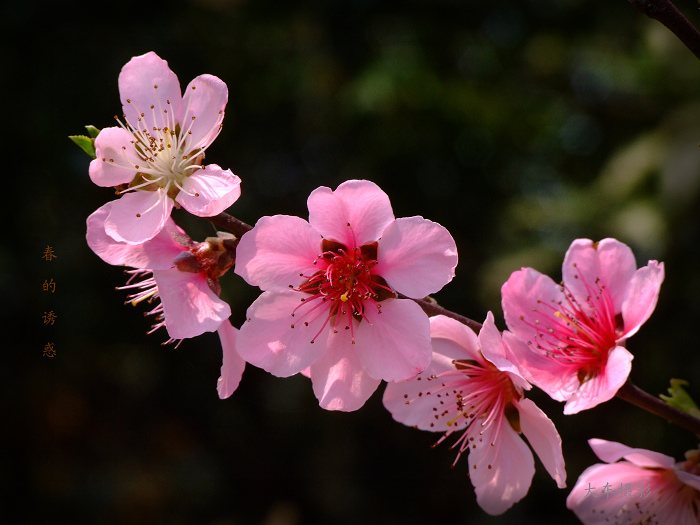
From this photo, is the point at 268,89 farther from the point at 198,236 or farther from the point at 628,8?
the point at 628,8

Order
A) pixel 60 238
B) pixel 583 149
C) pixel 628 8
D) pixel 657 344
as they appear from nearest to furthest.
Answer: pixel 60 238, pixel 657 344, pixel 628 8, pixel 583 149

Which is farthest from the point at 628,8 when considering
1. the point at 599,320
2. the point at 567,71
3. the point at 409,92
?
the point at 599,320

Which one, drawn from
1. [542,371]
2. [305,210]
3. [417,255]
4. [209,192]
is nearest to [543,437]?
[542,371]

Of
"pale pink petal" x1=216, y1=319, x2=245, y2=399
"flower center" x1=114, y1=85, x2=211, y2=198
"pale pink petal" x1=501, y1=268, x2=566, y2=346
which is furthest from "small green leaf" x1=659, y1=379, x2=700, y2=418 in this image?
"flower center" x1=114, y1=85, x2=211, y2=198

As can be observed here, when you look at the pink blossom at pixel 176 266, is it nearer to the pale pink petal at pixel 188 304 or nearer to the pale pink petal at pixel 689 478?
the pale pink petal at pixel 188 304

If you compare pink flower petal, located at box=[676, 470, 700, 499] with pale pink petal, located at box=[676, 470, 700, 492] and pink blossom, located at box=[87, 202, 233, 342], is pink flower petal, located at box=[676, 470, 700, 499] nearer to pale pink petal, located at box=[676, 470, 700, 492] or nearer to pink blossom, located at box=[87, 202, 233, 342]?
pale pink petal, located at box=[676, 470, 700, 492]

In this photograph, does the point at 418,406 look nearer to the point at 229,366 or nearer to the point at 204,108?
the point at 229,366
